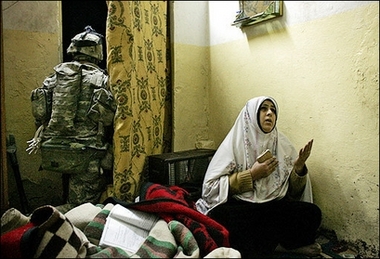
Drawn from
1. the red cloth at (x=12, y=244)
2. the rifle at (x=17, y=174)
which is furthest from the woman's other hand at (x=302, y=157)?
the rifle at (x=17, y=174)

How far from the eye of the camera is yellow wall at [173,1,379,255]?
1.35 metres

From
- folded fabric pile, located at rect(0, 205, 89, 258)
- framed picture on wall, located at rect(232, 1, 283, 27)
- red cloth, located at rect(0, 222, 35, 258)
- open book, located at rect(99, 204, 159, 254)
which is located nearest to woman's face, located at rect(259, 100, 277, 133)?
framed picture on wall, located at rect(232, 1, 283, 27)

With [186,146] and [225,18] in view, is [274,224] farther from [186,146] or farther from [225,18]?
[225,18]

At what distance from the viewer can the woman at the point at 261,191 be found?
1.42 metres

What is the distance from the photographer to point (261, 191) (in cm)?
151

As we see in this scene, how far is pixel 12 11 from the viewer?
1.89 metres

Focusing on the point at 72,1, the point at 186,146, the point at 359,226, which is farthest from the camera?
the point at 72,1

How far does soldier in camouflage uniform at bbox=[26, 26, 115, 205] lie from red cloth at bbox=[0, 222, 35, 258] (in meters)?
0.69

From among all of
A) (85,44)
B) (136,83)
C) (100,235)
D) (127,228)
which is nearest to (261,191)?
(127,228)

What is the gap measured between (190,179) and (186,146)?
332 millimetres

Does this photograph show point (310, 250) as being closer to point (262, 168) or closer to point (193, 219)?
point (262, 168)

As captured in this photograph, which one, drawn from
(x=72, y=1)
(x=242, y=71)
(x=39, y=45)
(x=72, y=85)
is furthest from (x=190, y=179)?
(x=72, y=1)

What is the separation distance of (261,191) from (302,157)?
25cm

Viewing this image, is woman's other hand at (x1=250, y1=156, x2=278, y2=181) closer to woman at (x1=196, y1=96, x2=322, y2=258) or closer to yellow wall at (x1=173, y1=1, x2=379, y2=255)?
woman at (x1=196, y1=96, x2=322, y2=258)
